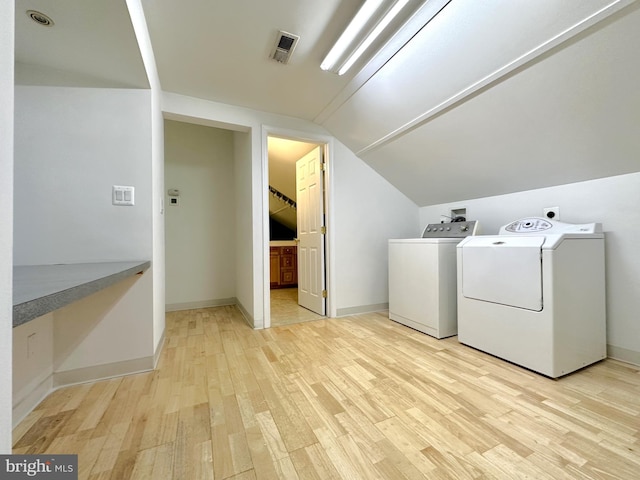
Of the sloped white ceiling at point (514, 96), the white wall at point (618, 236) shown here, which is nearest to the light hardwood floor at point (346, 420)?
the white wall at point (618, 236)

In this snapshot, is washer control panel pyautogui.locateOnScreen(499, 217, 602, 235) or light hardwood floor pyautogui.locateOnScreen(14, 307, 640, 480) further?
washer control panel pyautogui.locateOnScreen(499, 217, 602, 235)

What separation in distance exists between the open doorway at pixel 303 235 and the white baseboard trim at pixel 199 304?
2.02ft

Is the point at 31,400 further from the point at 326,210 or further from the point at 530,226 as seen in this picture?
the point at 530,226

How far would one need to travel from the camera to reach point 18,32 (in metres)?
1.25

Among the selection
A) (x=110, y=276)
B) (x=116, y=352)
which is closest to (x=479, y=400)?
(x=110, y=276)

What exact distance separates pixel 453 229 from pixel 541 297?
1097 millimetres

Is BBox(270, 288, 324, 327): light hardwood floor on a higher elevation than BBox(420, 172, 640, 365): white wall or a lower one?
lower

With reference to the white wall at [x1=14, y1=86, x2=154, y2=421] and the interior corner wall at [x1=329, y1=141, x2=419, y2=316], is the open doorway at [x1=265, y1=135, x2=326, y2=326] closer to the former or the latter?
the interior corner wall at [x1=329, y1=141, x2=419, y2=316]

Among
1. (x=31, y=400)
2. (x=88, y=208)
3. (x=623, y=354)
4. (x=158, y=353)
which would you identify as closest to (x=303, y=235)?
(x=158, y=353)

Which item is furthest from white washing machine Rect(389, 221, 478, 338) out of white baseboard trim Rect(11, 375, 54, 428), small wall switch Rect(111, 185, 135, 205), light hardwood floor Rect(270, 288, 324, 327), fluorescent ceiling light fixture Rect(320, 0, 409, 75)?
white baseboard trim Rect(11, 375, 54, 428)

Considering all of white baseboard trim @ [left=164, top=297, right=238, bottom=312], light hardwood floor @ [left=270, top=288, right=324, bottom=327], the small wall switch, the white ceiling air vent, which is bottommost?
light hardwood floor @ [left=270, top=288, right=324, bottom=327]

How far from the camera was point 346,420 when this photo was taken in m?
1.25

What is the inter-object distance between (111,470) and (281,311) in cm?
229

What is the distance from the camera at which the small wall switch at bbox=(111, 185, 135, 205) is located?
1.68 meters
